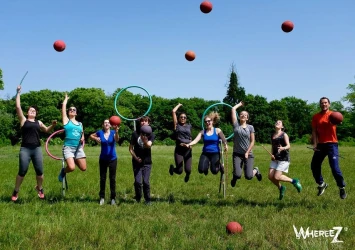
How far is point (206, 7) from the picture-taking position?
1054 cm

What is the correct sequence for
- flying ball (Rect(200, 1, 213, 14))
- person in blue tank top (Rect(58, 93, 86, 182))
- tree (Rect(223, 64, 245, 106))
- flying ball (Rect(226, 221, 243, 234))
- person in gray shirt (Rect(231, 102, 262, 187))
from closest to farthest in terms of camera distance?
flying ball (Rect(226, 221, 243, 234)), person in blue tank top (Rect(58, 93, 86, 182)), person in gray shirt (Rect(231, 102, 262, 187)), flying ball (Rect(200, 1, 213, 14)), tree (Rect(223, 64, 245, 106))

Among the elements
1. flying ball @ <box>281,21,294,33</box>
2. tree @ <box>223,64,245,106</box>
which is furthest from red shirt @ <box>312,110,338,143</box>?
tree @ <box>223,64,245,106</box>

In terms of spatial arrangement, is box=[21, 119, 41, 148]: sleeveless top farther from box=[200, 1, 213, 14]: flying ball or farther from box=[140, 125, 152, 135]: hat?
box=[200, 1, 213, 14]: flying ball

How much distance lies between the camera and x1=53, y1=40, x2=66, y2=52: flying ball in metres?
10.8

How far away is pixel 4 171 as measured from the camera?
55.1ft

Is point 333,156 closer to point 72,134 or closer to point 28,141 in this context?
point 72,134

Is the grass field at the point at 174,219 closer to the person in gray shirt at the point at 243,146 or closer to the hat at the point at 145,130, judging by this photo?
the person in gray shirt at the point at 243,146

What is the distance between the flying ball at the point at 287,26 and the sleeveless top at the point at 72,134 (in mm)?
6042

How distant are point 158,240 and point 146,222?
3.94 ft

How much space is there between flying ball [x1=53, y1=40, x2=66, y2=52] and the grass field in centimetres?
393

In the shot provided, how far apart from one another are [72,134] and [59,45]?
2.71m

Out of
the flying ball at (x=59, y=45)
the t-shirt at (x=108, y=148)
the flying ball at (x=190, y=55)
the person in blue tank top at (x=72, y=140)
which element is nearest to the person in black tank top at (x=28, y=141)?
the person in blue tank top at (x=72, y=140)

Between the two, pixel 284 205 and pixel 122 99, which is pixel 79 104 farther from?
pixel 284 205

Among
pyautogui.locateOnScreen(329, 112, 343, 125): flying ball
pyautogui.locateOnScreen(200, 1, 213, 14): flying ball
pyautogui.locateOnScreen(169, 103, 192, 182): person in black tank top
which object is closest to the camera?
pyautogui.locateOnScreen(329, 112, 343, 125): flying ball
